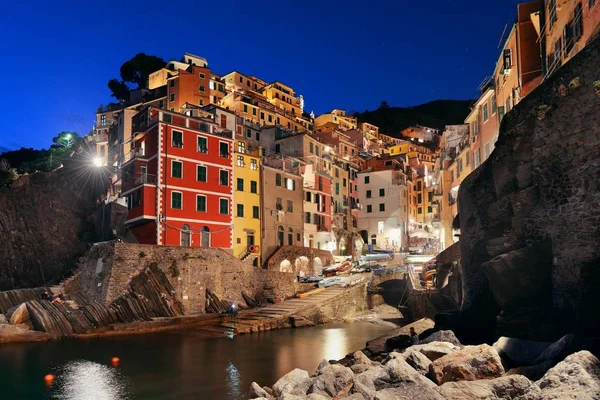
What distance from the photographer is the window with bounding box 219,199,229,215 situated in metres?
48.7

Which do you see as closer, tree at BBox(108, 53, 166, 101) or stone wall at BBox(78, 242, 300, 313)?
stone wall at BBox(78, 242, 300, 313)

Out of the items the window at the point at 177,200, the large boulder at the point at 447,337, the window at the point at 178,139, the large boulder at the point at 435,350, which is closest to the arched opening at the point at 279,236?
the window at the point at 177,200

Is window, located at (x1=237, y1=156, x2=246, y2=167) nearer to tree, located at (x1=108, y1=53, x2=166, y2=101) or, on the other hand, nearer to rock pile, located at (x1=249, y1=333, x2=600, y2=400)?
rock pile, located at (x1=249, y1=333, x2=600, y2=400)

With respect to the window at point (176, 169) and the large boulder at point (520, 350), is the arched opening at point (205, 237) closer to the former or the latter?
→ the window at point (176, 169)

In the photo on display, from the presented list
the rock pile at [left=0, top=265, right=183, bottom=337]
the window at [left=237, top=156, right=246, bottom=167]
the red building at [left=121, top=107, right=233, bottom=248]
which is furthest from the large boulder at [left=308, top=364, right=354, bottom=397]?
the window at [left=237, top=156, right=246, bottom=167]

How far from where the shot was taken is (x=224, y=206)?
49125mm

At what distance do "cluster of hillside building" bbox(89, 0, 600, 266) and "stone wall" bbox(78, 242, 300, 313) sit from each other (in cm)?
318

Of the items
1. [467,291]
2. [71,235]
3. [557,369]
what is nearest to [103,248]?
[71,235]

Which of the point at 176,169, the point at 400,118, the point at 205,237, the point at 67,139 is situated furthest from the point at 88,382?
the point at 400,118

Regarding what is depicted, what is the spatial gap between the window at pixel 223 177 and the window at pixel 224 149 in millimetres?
1729

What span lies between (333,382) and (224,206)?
3517cm

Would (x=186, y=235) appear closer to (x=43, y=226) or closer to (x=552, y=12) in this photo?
(x=43, y=226)

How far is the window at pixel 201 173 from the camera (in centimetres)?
4700

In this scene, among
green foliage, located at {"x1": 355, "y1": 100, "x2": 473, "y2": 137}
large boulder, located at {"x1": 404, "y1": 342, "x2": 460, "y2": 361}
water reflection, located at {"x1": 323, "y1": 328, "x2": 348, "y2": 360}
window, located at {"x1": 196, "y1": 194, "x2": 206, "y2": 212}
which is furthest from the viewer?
green foliage, located at {"x1": 355, "y1": 100, "x2": 473, "y2": 137}
